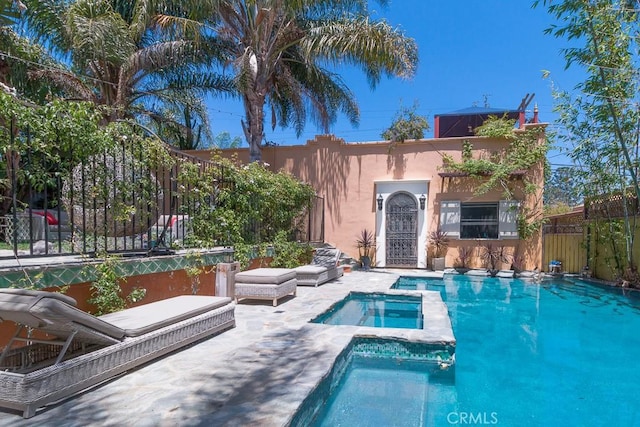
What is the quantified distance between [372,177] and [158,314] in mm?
10938

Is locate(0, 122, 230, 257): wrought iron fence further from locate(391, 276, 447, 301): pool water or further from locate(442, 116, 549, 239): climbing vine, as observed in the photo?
locate(442, 116, 549, 239): climbing vine

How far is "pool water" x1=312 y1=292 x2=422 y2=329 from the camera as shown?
678cm

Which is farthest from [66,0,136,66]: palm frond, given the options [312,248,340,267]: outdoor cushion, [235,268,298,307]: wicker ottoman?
[312,248,340,267]: outdoor cushion

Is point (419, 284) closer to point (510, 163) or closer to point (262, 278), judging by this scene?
point (510, 163)

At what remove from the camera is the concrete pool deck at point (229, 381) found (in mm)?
2691

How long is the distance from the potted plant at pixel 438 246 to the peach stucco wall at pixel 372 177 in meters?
0.24

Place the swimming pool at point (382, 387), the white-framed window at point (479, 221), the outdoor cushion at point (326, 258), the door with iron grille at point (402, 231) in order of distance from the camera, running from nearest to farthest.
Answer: the swimming pool at point (382, 387) < the outdoor cushion at point (326, 258) < the white-framed window at point (479, 221) < the door with iron grille at point (402, 231)

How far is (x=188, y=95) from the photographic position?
12859mm

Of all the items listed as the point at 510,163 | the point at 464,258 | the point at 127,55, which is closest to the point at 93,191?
the point at 127,55

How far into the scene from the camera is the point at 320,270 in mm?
9242

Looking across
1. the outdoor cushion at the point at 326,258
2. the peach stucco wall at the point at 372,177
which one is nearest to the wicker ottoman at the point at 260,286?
the outdoor cushion at the point at 326,258

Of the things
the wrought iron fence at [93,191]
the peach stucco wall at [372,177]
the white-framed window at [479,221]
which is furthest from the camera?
the peach stucco wall at [372,177]

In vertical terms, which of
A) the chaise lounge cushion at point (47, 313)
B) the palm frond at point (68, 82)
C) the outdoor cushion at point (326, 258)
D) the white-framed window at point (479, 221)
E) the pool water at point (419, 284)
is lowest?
the pool water at point (419, 284)

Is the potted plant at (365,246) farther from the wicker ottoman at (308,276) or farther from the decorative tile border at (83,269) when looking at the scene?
the decorative tile border at (83,269)
